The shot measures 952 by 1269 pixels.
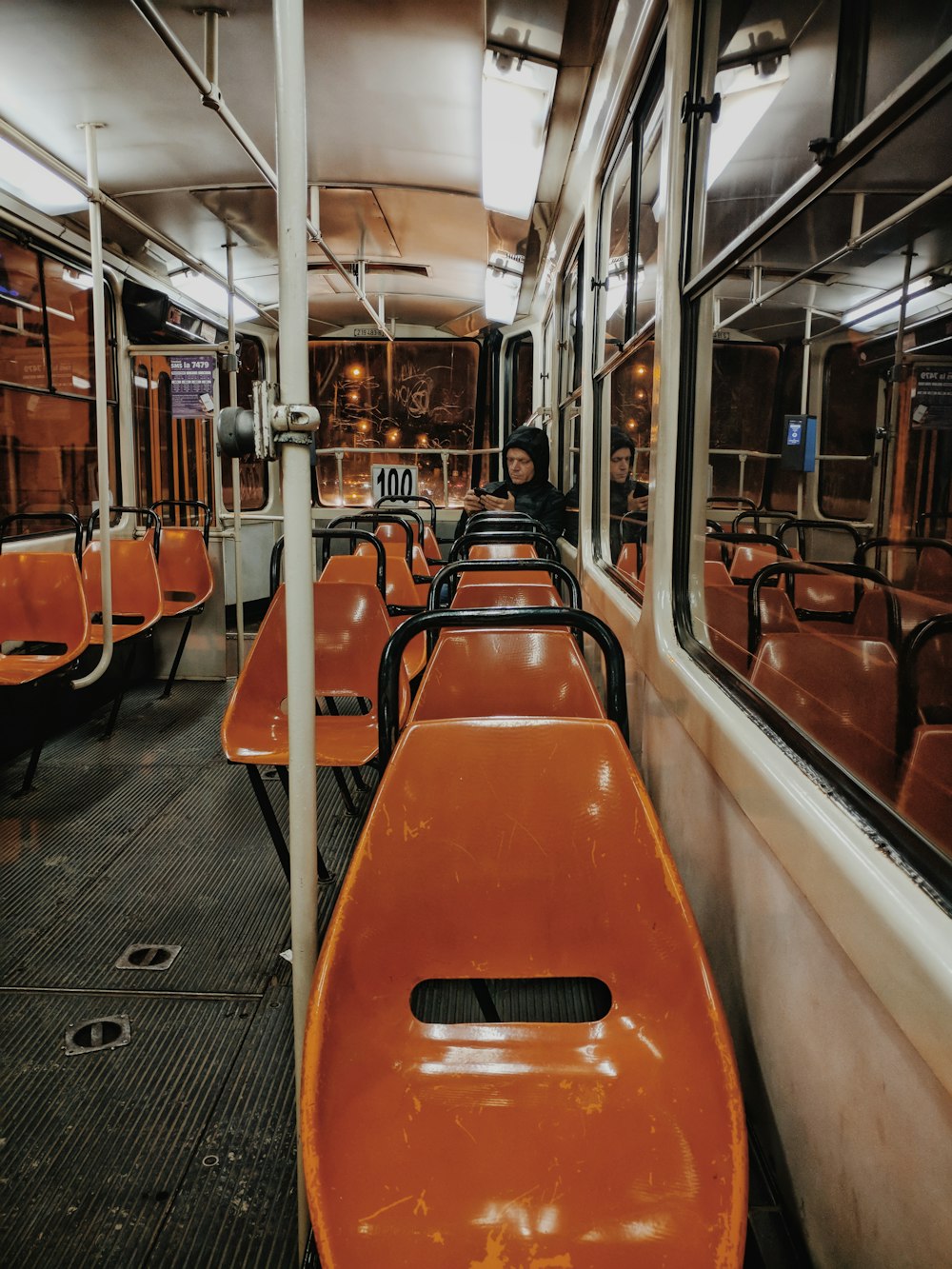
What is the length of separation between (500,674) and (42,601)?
2719 mm

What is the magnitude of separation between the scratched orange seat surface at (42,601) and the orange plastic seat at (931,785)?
3.43m

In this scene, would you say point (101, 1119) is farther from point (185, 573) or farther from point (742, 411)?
point (185, 573)

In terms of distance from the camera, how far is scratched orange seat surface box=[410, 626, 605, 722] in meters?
1.86

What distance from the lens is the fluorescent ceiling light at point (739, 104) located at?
1.84m

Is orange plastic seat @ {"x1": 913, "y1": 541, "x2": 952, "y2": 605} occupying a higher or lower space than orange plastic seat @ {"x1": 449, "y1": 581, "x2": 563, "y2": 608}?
higher

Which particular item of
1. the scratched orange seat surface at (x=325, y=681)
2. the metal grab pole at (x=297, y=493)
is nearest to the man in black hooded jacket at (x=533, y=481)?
the scratched orange seat surface at (x=325, y=681)

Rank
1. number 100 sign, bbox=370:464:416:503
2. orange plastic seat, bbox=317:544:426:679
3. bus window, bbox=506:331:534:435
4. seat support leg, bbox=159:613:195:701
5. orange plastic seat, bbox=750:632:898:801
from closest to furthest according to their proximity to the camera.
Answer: orange plastic seat, bbox=750:632:898:801
orange plastic seat, bbox=317:544:426:679
seat support leg, bbox=159:613:195:701
number 100 sign, bbox=370:464:416:503
bus window, bbox=506:331:534:435

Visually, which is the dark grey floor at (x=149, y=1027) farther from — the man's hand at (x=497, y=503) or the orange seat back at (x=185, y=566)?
the man's hand at (x=497, y=503)

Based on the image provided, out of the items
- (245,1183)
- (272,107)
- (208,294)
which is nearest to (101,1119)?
(245,1183)

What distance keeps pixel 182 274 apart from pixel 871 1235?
6877 millimetres

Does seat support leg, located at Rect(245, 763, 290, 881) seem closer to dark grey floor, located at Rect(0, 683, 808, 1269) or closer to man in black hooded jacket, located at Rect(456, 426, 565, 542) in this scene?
dark grey floor, located at Rect(0, 683, 808, 1269)

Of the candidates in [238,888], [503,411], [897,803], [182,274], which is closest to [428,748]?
[897,803]

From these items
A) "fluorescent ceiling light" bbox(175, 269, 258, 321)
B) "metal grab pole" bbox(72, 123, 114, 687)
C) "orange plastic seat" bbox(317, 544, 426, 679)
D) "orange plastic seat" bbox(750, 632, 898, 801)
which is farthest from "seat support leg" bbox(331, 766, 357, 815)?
"fluorescent ceiling light" bbox(175, 269, 258, 321)

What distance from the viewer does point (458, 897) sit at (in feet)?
3.89
